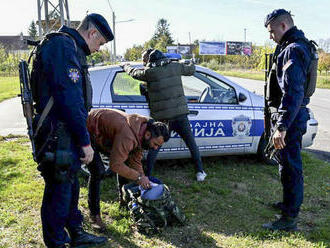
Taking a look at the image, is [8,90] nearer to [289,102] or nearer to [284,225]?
[284,225]

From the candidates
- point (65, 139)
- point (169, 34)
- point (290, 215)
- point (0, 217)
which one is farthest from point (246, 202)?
point (169, 34)

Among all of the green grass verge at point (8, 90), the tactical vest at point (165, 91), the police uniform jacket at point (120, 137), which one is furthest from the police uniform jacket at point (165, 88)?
the green grass verge at point (8, 90)

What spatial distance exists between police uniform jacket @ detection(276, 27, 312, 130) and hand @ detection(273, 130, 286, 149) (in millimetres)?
67

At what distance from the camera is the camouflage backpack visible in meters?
3.16

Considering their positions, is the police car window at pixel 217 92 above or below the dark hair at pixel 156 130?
above

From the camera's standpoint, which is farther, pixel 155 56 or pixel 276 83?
pixel 155 56

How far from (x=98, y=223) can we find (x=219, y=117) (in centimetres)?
228

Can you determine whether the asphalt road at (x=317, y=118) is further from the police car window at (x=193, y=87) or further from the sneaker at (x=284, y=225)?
the sneaker at (x=284, y=225)

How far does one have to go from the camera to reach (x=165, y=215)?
323cm

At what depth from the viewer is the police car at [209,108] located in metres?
4.39

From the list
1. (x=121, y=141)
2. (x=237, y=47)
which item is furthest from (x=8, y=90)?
(x=237, y=47)

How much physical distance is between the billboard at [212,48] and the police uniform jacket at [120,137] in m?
55.3

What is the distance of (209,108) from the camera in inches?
184

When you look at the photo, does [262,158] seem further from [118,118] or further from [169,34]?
[169,34]
